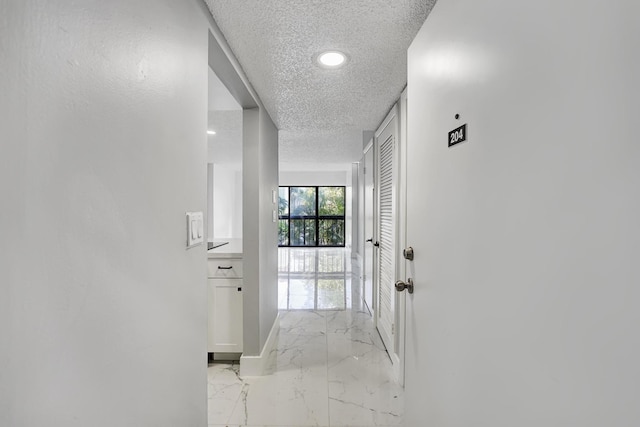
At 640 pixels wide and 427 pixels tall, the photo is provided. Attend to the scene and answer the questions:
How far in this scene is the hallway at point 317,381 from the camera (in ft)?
5.70

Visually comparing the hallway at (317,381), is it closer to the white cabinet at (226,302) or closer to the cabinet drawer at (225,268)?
the white cabinet at (226,302)

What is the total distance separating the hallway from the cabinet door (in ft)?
0.56

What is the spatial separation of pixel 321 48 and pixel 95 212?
127 cm

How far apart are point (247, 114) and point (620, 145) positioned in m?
2.11

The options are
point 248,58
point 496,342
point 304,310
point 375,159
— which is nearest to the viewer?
point 496,342

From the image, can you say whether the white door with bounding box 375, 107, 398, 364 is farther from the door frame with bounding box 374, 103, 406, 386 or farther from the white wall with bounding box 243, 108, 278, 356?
the white wall with bounding box 243, 108, 278, 356

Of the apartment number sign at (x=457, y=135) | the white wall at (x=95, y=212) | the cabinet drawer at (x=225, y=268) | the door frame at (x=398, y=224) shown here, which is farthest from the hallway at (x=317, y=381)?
the apartment number sign at (x=457, y=135)

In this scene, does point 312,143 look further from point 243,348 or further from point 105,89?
point 105,89

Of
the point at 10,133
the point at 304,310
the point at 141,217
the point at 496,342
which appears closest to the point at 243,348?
the point at 304,310

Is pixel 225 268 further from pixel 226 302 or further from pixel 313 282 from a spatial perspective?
pixel 313 282

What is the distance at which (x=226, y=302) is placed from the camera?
2.32 meters

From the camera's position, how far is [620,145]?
424 millimetres

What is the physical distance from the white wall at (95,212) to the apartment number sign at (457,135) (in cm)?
89

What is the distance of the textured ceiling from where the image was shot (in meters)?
1.15
